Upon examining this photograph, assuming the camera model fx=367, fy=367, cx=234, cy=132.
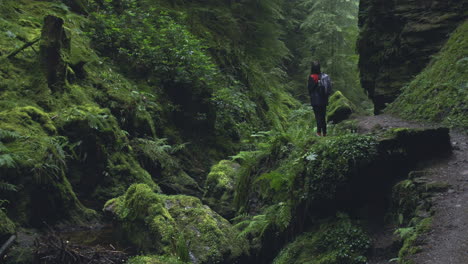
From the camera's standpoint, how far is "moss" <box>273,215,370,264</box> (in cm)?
505

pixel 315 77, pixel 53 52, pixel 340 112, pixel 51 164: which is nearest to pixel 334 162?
pixel 315 77

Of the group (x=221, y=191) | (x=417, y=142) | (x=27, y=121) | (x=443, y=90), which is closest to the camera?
(x=417, y=142)

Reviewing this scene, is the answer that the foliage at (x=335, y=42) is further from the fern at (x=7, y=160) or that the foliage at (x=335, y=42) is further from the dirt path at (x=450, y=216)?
the fern at (x=7, y=160)

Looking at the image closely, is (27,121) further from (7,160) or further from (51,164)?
(7,160)

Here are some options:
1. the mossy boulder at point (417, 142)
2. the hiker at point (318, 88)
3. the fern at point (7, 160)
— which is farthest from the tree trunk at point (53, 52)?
the mossy boulder at point (417, 142)

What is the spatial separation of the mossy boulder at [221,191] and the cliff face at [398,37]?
5960mm

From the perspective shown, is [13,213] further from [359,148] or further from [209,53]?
[209,53]

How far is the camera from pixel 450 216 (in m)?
4.52

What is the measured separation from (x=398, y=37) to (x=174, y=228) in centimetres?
1013

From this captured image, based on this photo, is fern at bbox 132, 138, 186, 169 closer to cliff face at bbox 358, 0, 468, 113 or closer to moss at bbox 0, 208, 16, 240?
moss at bbox 0, 208, 16, 240

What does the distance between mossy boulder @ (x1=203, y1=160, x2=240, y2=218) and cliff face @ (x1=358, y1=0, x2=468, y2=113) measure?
19.6 feet

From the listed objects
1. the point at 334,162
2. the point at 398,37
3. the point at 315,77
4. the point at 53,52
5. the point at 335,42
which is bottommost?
the point at 334,162

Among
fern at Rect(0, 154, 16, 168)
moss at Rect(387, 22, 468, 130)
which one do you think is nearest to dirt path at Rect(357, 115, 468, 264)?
moss at Rect(387, 22, 468, 130)

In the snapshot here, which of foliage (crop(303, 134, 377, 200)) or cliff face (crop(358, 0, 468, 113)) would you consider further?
cliff face (crop(358, 0, 468, 113))
